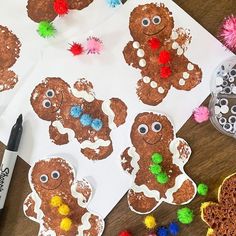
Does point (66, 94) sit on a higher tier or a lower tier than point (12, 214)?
higher

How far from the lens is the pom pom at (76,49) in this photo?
30.4 inches

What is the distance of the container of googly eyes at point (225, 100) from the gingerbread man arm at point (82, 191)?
0.22m

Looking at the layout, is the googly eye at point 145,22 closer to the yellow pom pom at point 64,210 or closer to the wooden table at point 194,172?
the wooden table at point 194,172

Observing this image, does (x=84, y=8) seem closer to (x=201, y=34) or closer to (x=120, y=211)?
(x=201, y=34)

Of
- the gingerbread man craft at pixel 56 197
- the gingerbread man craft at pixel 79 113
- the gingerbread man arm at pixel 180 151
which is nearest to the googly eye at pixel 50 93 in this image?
the gingerbread man craft at pixel 79 113

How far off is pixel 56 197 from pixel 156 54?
28 centimetres

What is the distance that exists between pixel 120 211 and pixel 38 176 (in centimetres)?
14

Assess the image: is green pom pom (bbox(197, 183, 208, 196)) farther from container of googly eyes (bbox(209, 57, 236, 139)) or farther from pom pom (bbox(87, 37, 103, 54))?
pom pom (bbox(87, 37, 103, 54))

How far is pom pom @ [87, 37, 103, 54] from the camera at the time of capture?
2.54 ft

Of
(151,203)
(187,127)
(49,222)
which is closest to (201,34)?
Result: (187,127)

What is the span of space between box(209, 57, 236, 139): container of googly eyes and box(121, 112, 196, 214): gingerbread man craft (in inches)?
2.6

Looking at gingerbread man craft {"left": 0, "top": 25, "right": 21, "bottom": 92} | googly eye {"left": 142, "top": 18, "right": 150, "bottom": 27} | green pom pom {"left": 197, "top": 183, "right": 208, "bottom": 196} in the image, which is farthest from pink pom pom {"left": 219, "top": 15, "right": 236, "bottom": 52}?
gingerbread man craft {"left": 0, "top": 25, "right": 21, "bottom": 92}

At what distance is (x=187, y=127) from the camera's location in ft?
2.53

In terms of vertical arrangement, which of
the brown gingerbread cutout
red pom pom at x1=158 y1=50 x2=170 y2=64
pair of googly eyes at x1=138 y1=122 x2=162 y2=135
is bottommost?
pair of googly eyes at x1=138 y1=122 x2=162 y2=135
